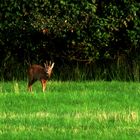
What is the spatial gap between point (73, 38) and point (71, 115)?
33.9ft

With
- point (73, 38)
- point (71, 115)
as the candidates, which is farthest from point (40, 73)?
point (71, 115)

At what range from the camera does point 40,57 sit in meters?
24.0

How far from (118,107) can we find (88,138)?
3993 mm

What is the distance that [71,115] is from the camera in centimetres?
1280

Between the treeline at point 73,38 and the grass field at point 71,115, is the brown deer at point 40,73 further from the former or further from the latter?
the treeline at point 73,38

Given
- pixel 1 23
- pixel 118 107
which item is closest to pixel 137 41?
pixel 1 23

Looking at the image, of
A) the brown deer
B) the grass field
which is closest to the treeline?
the brown deer

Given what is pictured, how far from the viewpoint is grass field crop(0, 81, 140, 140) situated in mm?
10530

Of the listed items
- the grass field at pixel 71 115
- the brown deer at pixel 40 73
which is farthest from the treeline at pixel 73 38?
the grass field at pixel 71 115

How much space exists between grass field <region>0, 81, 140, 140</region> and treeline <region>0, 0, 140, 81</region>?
473 cm

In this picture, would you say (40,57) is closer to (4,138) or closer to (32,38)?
(32,38)

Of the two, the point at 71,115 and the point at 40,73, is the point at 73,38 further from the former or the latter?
the point at 71,115

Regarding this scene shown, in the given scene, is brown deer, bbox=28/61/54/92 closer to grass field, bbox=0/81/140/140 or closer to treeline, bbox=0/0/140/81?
grass field, bbox=0/81/140/140

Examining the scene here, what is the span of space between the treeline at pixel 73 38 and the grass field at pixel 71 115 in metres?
4.73
